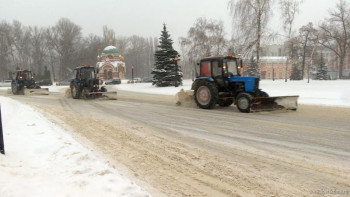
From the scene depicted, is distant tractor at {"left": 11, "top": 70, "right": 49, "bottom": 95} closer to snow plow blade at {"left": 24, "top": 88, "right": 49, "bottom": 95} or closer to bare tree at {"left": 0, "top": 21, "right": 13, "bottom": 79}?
snow plow blade at {"left": 24, "top": 88, "right": 49, "bottom": 95}

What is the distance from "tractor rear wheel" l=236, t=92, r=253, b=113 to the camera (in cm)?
1045

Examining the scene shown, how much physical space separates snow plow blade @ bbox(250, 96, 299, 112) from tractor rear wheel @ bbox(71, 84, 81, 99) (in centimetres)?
1191

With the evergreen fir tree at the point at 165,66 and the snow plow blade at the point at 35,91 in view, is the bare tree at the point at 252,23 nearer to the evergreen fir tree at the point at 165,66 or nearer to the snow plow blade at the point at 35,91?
the evergreen fir tree at the point at 165,66

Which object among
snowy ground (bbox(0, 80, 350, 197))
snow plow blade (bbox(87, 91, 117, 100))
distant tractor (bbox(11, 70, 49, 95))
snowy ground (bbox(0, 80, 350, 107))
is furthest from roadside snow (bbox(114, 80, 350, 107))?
snowy ground (bbox(0, 80, 350, 197))

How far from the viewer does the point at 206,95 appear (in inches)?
479

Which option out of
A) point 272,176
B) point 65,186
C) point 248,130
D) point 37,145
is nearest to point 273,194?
point 272,176

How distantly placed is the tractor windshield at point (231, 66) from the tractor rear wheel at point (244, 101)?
1.52 metres

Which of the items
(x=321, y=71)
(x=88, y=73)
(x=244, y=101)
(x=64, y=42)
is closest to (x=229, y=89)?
(x=244, y=101)

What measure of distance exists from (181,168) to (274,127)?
394 cm

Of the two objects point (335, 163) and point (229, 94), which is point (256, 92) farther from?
point (335, 163)

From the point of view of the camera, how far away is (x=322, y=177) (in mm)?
→ 4238

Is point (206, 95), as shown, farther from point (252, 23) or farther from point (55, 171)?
point (252, 23)

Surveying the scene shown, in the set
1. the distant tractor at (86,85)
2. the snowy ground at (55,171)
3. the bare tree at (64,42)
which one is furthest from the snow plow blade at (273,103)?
the bare tree at (64,42)

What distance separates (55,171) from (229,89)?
8760mm
